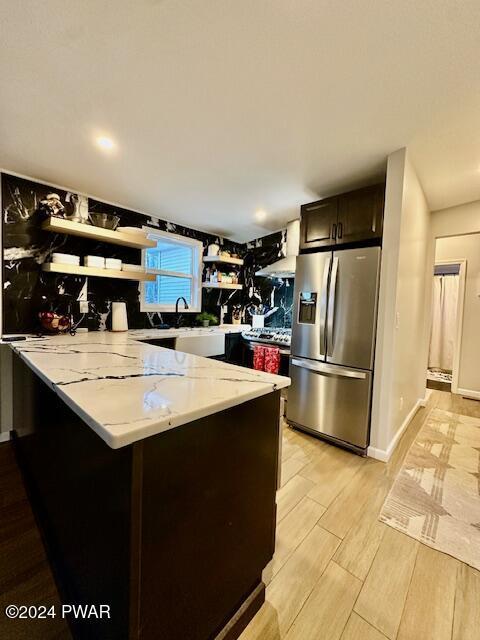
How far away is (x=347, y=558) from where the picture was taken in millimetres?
1335

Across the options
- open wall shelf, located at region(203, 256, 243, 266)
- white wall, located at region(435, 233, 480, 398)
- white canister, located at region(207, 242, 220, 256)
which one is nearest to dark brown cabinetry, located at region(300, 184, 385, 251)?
open wall shelf, located at region(203, 256, 243, 266)

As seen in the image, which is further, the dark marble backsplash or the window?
the window

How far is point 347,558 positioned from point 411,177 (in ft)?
8.98

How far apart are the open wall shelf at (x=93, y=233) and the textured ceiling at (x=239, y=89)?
1.47 feet

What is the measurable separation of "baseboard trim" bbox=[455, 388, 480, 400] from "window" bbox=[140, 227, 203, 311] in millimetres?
4245

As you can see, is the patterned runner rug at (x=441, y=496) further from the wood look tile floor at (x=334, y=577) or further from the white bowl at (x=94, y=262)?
the white bowl at (x=94, y=262)

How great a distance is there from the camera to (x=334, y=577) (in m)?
1.24

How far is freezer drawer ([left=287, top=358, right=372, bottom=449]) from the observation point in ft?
7.34

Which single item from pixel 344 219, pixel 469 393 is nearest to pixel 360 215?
pixel 344 219

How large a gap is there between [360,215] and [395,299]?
804mm

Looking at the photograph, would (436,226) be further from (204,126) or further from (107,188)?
(107,188)

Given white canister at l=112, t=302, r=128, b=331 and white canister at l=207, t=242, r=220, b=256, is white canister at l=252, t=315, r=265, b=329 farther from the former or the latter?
white canister at l=112, t=302, r=128, b=331

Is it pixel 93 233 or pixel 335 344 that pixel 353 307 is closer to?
pixel 335 344

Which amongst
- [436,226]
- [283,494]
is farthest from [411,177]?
[283,494]
